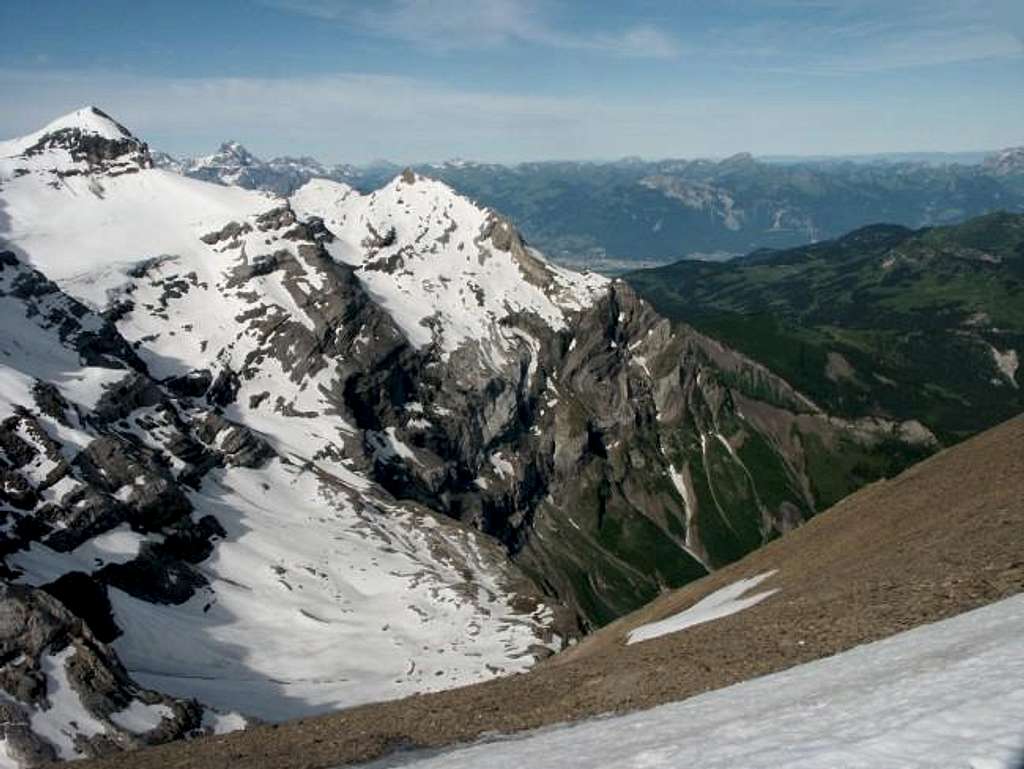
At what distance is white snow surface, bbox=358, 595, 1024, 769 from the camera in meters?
14.4

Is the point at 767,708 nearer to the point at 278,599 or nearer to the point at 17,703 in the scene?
the point at 17,703

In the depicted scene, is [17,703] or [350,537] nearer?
[17,703]

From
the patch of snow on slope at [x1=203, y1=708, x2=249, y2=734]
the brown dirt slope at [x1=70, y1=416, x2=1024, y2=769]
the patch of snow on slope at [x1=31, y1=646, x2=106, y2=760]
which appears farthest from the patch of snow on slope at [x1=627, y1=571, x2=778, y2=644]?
the patch of snow on slope at [x1=203, y1=708, x2=249, y2=734]

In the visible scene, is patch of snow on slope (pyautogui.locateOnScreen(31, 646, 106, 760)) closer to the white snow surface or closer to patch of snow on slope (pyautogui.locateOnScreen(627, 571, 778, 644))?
patch of snow on slope (pyautogui.locateOnScreen(627, 571, 778, 644))

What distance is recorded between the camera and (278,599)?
516 feet

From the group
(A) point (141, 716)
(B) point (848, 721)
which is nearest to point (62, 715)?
(A) point (141, 716)

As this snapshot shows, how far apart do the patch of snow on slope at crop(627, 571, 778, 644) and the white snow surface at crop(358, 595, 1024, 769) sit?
75.7ft

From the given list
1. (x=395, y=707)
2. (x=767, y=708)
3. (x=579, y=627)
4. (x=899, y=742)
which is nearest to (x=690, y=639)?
(x=395, y=707)

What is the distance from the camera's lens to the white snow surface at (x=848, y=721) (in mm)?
14406

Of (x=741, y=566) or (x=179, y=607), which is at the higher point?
(x=741, y=566)

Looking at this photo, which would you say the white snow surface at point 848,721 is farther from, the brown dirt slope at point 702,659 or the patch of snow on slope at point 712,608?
the patch of snow on slope at point 712,608

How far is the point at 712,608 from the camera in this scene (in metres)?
52.9

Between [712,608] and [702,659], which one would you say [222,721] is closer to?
[712,608]

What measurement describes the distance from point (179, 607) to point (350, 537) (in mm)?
45845
